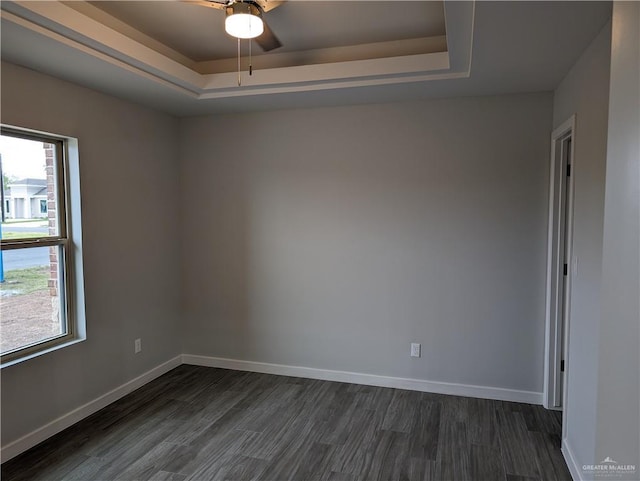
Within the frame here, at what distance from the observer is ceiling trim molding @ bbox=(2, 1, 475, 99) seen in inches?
84.6

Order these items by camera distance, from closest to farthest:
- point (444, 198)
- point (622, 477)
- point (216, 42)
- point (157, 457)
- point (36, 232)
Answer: point (622, 477), point (157, 457), point (36, 232), point (216, 42), point (444, 198)

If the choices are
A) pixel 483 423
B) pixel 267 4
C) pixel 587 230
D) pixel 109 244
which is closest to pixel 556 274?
pixel 587 230

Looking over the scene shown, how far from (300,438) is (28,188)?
252 cm

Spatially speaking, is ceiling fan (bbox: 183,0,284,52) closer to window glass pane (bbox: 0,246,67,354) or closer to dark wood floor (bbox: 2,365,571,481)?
window glass pane (bbox: 0,246,67,354)

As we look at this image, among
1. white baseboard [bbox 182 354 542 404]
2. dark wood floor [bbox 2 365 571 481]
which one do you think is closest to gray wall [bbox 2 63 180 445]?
dark wood floor [bbox 2 365 571 481]

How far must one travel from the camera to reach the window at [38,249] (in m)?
2.77

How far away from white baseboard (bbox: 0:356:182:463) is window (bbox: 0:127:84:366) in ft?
1.70

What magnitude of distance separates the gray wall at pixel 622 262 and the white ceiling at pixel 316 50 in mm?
555

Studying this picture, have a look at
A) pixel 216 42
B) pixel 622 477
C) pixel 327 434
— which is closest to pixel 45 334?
pixel 327 434

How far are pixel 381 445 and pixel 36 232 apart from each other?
2782 mm

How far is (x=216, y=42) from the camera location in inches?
125

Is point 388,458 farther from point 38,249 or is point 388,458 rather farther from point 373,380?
point 38,249

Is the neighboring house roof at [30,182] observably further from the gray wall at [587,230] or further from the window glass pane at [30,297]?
the gray wall at [587,230]

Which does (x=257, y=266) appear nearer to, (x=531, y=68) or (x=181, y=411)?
(x=181, y=411)
